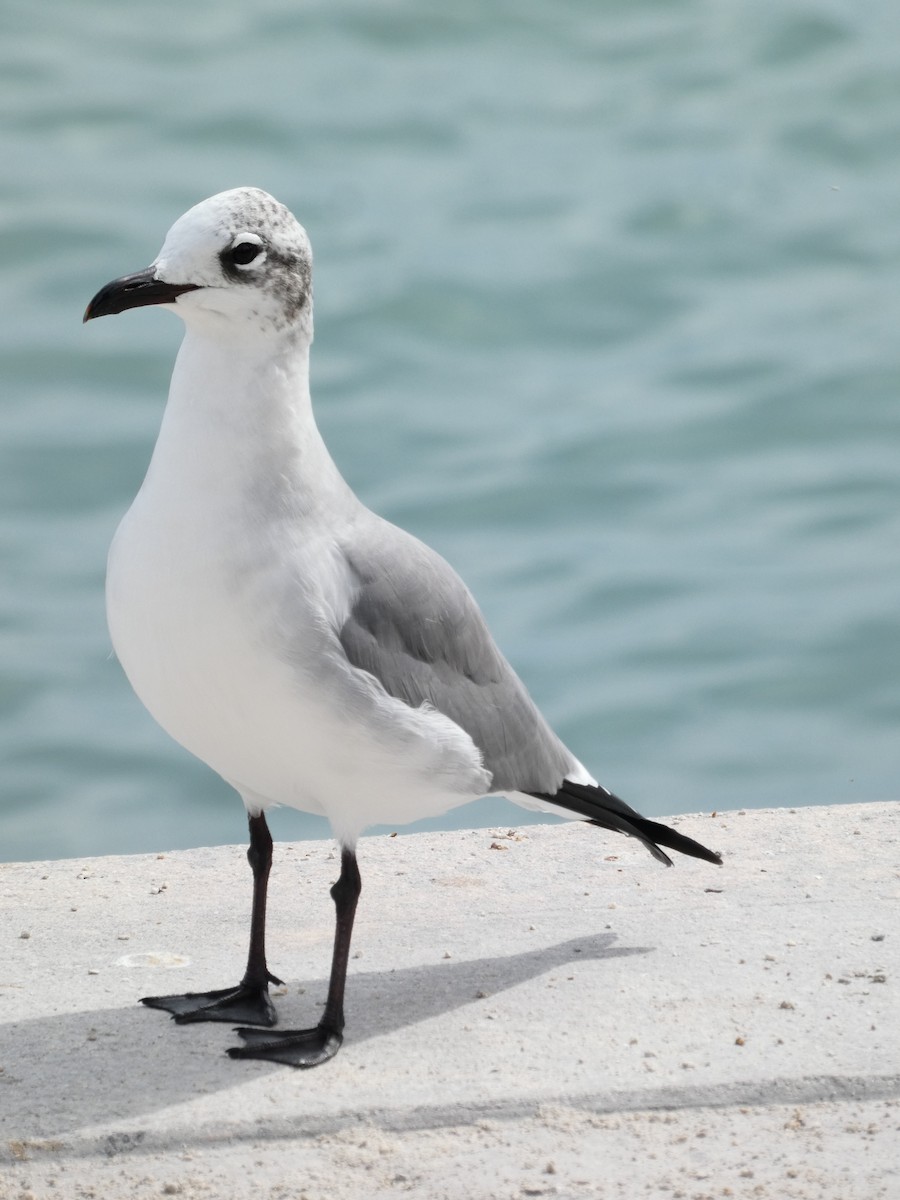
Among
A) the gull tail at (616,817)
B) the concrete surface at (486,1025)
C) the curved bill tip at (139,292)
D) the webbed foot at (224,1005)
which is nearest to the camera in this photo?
the concrete surface at (486,1025)

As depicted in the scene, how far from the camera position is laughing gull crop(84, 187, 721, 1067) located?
2721mm

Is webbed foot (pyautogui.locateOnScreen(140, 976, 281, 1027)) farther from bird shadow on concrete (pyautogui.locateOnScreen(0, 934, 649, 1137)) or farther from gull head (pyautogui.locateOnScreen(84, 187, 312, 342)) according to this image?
gull head (pyautogui.locateOnScreen(84, 187, 312, 342))

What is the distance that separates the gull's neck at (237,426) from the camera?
2.79 metres

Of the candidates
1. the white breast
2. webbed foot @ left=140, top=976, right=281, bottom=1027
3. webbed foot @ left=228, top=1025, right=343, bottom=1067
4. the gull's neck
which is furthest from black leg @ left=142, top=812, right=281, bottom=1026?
the gull's neck

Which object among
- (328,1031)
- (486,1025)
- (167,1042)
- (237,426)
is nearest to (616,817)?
(486,1025)

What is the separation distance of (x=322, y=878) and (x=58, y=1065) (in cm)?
99

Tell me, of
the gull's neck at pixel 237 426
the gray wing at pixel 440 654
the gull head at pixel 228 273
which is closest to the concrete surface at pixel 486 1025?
the gray wing at pixel 440 654

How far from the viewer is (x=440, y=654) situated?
3066 mm

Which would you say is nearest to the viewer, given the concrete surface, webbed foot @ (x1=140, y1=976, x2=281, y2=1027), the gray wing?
the concrete surface

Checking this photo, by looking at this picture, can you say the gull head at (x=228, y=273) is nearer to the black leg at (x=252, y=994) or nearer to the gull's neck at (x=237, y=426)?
the gull's neck at (x=237, y=426)

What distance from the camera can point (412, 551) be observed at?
9.96 ft

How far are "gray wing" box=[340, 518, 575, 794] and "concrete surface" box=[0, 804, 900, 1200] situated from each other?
41 cm

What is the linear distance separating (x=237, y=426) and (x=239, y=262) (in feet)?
0.85

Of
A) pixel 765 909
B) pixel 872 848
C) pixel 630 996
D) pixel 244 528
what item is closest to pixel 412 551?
pixel 244 528
